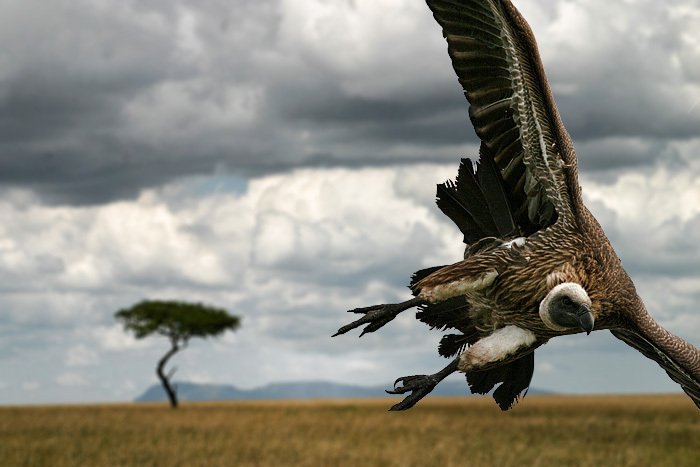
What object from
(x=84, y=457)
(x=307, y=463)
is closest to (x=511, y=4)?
(x=307, y=463)

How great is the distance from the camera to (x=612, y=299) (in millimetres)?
3637

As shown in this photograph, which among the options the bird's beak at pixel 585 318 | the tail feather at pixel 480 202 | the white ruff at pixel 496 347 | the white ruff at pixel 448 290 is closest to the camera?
the bird's beak at pixel 585 318

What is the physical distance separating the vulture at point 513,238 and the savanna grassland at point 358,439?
2562 centimetres

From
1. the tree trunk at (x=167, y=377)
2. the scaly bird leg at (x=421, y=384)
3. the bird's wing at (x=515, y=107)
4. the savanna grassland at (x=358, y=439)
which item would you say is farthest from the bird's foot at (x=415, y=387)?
the tree trunk at (x=167, y=377)

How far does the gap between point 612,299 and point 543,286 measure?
30cm

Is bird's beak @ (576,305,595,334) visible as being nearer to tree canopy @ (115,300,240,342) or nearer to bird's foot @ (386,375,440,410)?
bird's foot @ (386,375,440,410)

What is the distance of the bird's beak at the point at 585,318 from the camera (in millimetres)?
3188

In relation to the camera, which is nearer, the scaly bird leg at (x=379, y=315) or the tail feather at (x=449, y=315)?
the scaly bird leg at (x=379, y=315)

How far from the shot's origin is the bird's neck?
370 centimetres

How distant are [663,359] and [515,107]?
125 cm

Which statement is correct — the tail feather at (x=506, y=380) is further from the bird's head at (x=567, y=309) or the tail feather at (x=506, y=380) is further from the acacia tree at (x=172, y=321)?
the acacia tree at (x=172, y=321)

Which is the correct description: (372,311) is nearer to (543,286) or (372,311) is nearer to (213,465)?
(543,286)

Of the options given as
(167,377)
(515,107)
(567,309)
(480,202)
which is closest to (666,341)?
(567,309)

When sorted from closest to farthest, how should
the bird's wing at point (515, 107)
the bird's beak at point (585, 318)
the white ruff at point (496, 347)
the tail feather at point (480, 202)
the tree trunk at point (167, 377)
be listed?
the bird's beak at point (585, 318) → the white ruff at point (496, 347) → the bird's wing at point (515, 107) → the tail feather at point (480, 202) → the tree trunk at point (167, 377)
